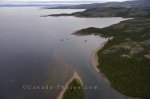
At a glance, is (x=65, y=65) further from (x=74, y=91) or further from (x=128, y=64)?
(x=74, y=91)

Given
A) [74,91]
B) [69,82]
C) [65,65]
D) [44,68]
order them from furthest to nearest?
1. [65,65]
2. [44,68]
3. [69,82]
4. [74,91]

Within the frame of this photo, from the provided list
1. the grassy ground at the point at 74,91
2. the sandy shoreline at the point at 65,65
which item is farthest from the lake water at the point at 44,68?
the grassy ground at the point at 74,91

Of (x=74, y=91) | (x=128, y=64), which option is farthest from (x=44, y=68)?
(x=128, y=64)

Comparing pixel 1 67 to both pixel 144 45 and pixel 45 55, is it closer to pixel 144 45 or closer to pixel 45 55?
pixel 45 55

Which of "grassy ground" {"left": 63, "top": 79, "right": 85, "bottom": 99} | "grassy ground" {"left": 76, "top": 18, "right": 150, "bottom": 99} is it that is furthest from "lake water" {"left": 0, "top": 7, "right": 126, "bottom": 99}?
"grassy ground" {"left": 76, "top": 18, "right": 150, "bottom": 99}

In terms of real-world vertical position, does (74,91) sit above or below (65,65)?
below

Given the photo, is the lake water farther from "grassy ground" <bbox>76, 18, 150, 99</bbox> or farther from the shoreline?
"grassy ground" <bbox>76, 18, 150, 99</bbox>

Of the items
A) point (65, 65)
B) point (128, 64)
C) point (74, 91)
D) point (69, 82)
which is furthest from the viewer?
point (65, 65)

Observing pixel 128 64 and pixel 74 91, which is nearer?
pixel 74 91

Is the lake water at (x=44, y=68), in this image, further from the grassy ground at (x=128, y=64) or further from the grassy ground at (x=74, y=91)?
the grassy ground at (x=128, y=64)
